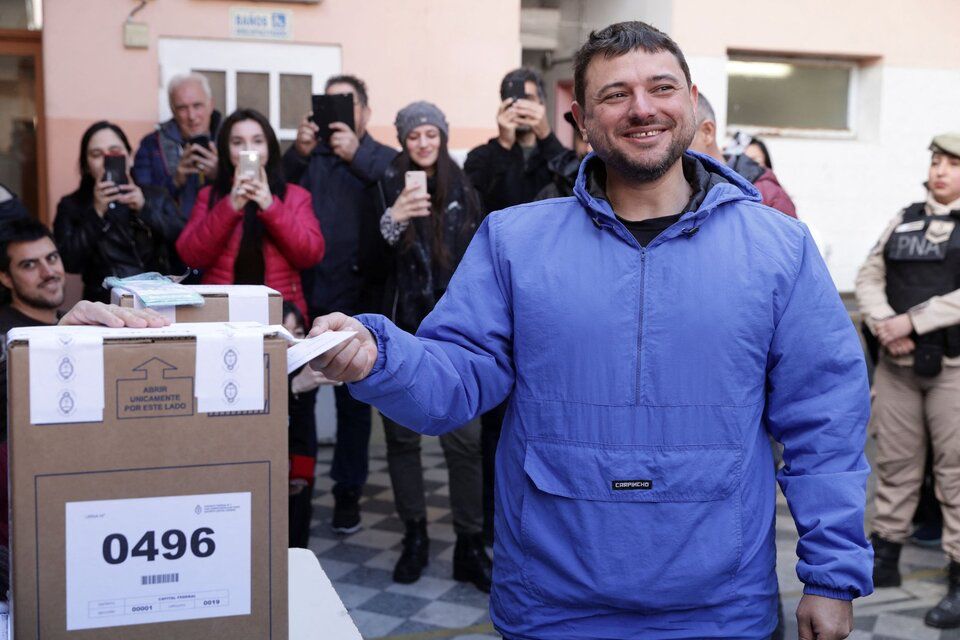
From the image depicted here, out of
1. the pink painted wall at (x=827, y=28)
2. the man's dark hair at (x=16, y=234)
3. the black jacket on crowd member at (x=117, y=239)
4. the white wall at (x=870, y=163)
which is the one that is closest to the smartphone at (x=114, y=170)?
the black jacket on crowd member at (x=117, y=239)

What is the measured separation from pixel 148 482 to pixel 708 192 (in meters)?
1.23

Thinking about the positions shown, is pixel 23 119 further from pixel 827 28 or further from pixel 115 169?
pixel 827 28

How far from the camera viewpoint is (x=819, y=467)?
2102 millimetres

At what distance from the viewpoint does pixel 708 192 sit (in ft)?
7.33

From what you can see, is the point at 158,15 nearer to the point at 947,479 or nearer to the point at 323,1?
the point at 323,1

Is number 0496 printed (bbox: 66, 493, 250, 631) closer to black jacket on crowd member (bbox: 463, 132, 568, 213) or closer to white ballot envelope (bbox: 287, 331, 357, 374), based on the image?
white ballot envelope (bbox: 287, 331, 357, 374)

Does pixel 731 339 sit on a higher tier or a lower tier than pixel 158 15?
lower

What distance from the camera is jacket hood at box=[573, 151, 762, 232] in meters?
2.16

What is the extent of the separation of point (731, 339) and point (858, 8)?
7056 millimetres

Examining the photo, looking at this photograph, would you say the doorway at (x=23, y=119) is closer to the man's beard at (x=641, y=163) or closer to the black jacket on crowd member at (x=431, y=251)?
the black jacket on crowd member at (x=431, y=251)

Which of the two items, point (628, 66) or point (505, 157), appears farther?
point (505, 157)

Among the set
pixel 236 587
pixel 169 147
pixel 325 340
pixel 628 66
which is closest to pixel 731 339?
pixel 628 66

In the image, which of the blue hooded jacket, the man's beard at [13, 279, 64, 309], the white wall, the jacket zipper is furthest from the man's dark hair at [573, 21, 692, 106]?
the white wall

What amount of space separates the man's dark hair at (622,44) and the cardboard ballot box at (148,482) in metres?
0.96
